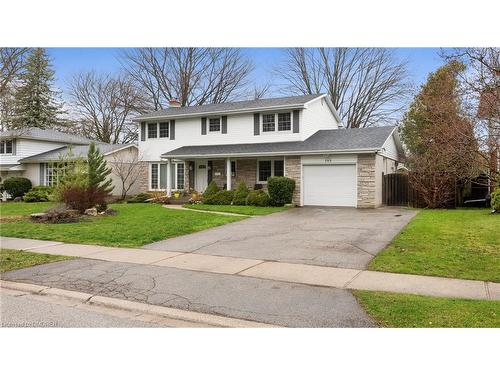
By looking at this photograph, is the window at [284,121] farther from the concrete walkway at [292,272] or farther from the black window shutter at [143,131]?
the concrete walkway at [292,272]

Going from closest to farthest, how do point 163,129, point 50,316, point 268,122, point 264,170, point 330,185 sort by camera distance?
point 50,316, point 330,185, point 264,170, point 268,122, point 163,129

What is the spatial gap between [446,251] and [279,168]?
558 inches

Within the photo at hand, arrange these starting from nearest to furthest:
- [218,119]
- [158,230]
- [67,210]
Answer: [158,230] < [67,210] < [218,119]

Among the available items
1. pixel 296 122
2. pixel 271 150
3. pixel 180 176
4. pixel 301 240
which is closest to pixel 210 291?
pixel 301 240

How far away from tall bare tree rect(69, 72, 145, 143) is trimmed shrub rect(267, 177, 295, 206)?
82.7 feet

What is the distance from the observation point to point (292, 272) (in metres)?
7.61

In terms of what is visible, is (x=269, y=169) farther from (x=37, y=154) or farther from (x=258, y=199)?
(x=37, y=154)

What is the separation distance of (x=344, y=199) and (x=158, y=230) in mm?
11014

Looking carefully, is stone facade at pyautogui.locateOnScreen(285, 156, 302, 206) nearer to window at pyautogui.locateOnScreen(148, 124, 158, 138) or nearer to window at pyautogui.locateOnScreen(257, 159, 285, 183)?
window at pyautogui.locateOnScreen(257, 159, 285, 183)

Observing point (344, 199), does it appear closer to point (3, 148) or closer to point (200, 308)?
point (200, 308)

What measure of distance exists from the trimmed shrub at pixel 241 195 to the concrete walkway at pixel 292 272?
11.4 metres

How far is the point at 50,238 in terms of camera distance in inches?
457

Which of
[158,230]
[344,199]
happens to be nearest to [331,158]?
[344,199]

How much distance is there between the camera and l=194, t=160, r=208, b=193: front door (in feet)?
82.8
